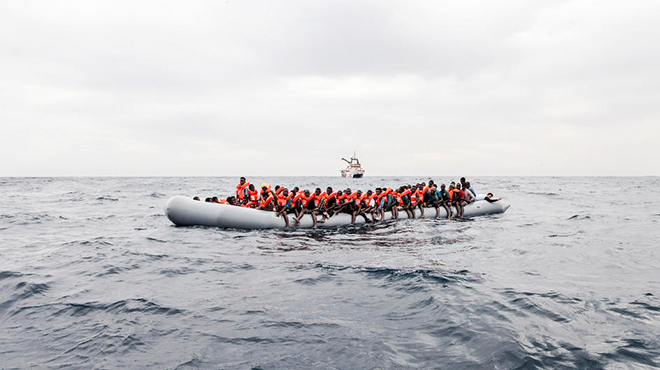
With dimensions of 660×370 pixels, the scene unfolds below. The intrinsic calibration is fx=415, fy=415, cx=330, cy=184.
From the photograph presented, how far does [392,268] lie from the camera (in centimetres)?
825

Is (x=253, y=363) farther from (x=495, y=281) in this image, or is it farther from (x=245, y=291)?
(x=495, y=281)

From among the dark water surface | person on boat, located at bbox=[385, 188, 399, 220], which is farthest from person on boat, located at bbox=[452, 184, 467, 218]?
the dark water surface

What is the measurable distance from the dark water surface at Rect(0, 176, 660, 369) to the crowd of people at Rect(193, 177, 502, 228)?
2.74m

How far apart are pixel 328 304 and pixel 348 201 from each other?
9341 millimetres

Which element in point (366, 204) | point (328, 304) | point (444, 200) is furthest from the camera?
point (444, 200)

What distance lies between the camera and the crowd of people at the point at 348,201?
14.3 m

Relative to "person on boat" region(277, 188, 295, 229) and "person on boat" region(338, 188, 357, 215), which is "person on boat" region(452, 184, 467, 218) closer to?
"person on boat" region(338, 188, 357, 215)

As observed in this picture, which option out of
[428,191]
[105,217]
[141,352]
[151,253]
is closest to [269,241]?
[151,253]

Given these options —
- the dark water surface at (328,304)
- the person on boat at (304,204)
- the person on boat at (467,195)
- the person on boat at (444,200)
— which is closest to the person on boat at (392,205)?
the person on boat at (444,200)

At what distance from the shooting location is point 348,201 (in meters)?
15.4

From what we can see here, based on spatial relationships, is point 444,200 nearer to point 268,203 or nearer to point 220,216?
point 268,203

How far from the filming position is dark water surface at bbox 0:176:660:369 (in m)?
4.46

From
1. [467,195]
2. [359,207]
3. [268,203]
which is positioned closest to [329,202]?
[359,207]

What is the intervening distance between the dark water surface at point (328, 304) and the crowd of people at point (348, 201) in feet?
9.00
